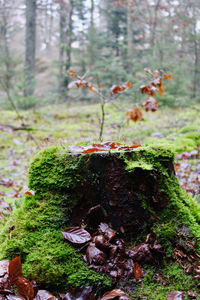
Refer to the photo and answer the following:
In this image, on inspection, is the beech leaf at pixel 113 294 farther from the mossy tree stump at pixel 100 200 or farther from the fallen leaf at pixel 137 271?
the mossy tree stump at pixel 100 200

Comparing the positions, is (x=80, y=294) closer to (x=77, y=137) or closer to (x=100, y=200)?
(x=100, y=200)

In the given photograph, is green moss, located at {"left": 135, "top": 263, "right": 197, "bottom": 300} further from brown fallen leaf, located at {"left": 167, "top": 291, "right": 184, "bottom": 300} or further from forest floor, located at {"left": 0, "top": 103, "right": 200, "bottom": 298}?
forest floor, located at {"left": 0, "top": 103, "right": 200, "bottom": 298}

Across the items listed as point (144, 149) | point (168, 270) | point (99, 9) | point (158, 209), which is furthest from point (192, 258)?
point (99, 9)

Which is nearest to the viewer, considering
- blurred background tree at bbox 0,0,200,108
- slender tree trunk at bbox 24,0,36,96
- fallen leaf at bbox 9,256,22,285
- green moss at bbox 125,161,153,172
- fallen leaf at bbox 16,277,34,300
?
fallen leaf at bbox 16,277,34,300

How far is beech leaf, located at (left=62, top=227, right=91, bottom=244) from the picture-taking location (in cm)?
174

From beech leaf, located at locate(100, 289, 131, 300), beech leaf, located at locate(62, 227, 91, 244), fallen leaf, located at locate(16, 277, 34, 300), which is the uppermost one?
beech leaf, located at locate(62, 227, 91, 244)

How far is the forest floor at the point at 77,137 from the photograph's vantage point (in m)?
3.65

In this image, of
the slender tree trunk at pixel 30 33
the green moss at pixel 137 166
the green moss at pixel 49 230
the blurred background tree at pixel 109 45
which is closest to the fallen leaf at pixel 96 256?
the green moss at pixel 49 230

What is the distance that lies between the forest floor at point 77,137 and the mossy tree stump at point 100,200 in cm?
39

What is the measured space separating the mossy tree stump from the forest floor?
394mm

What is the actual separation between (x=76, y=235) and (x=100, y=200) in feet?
1.10

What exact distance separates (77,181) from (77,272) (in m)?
0.68

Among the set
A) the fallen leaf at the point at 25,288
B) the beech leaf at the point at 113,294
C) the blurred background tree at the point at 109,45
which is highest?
the blurred background tree at the point at 109,45

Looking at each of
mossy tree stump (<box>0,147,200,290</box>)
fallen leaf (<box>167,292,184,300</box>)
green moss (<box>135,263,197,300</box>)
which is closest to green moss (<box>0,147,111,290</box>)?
mossy tree stump (<box>0,147,200,290</box>)
